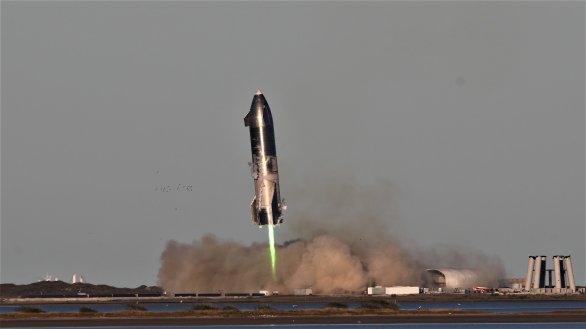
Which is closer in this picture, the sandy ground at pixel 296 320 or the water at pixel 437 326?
the water at pixel 437 326

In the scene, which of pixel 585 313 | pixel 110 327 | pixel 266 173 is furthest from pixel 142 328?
pixel 266 173

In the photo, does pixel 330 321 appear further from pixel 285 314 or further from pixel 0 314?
pixel 0 314

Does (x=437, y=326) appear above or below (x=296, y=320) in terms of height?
below

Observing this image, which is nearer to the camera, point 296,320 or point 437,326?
point 437,326

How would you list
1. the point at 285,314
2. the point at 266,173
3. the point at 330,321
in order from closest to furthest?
the point at 330,321
the point at 285,314
the point at 266,173

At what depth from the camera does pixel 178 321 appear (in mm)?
149875

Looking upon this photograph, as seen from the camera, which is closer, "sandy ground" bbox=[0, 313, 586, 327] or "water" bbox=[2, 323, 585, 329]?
"water" bbox=[2, 323, 585, 329]

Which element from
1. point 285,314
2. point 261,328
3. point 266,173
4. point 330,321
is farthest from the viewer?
point 266,173

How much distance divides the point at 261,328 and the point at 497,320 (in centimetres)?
2587

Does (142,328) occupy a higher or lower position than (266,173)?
lower

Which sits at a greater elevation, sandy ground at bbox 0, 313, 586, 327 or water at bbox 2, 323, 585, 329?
sandy ground at bbox 0, 313, 586, 327

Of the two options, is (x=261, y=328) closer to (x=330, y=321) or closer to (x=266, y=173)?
(x=330, y=321)

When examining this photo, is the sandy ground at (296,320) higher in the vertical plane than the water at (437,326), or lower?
higher

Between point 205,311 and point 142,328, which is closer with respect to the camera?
point 142,328
